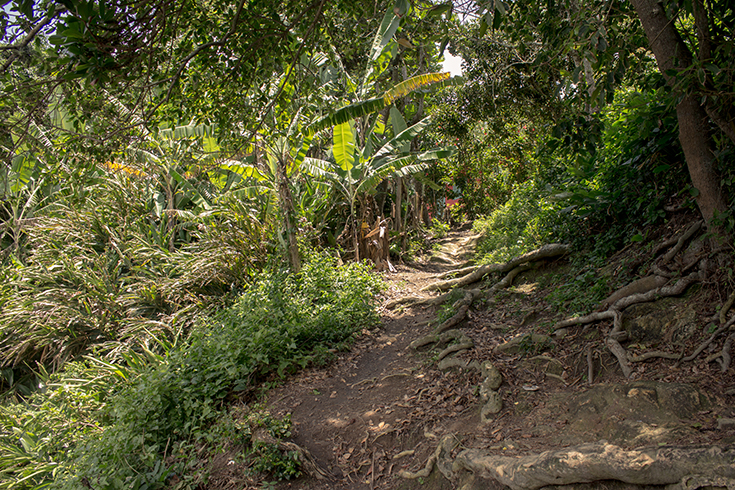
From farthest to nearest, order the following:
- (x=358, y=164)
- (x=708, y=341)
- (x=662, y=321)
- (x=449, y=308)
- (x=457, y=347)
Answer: (x=358, y=164) → (x=449, y=308) → (x=457, y=347) → (x=662, y=321) → (x=708, y=341)

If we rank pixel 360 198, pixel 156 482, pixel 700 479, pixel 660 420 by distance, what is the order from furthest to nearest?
A: pixel 360 198 < pixel 156 482 < pixel 660 420 < pixel 700 479

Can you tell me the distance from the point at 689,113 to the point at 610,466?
264cm

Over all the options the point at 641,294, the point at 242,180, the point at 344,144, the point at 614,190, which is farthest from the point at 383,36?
the point at 641,294

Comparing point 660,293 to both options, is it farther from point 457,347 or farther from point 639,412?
point 457,347

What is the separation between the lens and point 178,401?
14.9 feet

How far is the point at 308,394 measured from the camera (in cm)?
479

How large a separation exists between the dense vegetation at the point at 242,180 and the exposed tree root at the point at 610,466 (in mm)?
1733

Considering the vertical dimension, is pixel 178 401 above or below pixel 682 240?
below

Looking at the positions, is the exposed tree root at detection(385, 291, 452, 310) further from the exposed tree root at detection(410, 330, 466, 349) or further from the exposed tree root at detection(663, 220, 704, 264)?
the exposed tree root at detection(663, 220, 704, 264)

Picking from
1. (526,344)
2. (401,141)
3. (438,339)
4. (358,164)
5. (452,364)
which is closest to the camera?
(526,344)

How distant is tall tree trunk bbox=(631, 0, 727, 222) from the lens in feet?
10.3

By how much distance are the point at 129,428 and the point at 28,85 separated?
3.20 metres

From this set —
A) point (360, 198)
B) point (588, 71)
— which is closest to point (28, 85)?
point (360, 198)

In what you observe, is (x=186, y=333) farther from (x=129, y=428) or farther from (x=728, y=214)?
(x=728, y=214)
